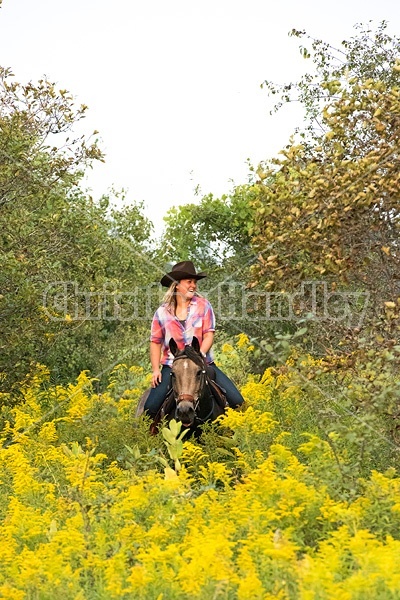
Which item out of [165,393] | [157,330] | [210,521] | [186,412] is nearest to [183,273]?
[157,330]

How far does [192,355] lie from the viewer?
1245 cm

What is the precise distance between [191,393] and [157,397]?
113 centimetres

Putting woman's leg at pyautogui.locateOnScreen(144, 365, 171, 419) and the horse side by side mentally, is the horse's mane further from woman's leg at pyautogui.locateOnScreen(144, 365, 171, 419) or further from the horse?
woman's leg at pyautogui.locateOnScreen(144, 365, 171, 419)

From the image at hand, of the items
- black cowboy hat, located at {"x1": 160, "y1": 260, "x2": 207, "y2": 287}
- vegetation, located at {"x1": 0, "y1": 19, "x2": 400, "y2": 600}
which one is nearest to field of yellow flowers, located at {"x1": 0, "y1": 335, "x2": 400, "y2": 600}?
vegetation, located at {"x1": 0, "y1": 19, "x2": 400, "y2": 600}

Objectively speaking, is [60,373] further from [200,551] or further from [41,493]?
[200,551]

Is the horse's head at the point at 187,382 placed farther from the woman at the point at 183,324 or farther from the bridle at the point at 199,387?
the woman at the point at 183,324

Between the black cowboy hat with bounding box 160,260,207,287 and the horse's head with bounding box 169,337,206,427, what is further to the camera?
the black cowboy hat with bounding box 160,260,207,287

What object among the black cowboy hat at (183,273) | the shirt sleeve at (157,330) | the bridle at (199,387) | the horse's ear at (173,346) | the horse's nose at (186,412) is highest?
the black cowboy hat at (183,273)

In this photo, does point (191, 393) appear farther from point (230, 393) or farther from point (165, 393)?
point (230, 393)

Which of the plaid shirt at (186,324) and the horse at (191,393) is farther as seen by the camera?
the plaid shirt at (186,324)

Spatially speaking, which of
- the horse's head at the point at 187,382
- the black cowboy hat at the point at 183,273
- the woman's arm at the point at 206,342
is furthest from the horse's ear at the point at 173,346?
the black cowboy hat at the point at 183,273

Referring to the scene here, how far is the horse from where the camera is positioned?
40.0 ft

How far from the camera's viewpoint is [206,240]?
25.0 m

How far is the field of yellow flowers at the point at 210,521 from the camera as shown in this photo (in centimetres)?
677
